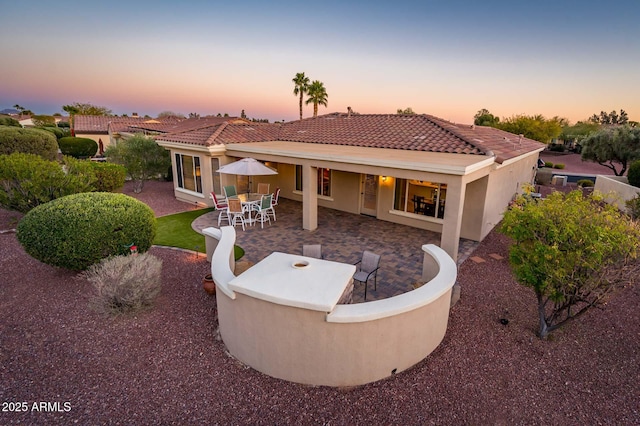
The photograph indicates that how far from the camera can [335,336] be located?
4.91 metres

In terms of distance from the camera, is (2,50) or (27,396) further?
(2,50)

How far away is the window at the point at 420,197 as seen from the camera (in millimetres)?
12673

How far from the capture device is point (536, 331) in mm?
6707

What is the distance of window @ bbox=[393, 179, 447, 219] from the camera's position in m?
12.7

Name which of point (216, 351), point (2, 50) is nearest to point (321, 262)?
point (216, 351)

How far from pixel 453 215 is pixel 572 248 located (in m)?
3.67

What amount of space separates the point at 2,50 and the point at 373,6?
27148 millimetres

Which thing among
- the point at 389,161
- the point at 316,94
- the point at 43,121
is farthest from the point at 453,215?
the point at 43,121

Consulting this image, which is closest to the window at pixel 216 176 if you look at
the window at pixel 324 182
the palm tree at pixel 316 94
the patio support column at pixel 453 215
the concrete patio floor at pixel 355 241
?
the concrete patio floor at pixel 355 241

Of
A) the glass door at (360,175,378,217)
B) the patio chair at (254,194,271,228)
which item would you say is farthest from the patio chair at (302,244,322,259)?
the glass door at (360,175,378,217)

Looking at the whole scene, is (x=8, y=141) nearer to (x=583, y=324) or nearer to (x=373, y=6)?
(x=373, y=6)

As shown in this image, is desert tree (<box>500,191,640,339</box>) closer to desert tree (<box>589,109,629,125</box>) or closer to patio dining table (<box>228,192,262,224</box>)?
patio dining table (<box>228,192,262,224</box>)

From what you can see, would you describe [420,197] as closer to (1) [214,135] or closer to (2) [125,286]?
(1) [214,135]

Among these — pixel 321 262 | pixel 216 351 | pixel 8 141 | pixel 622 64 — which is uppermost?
pixel 622 64
